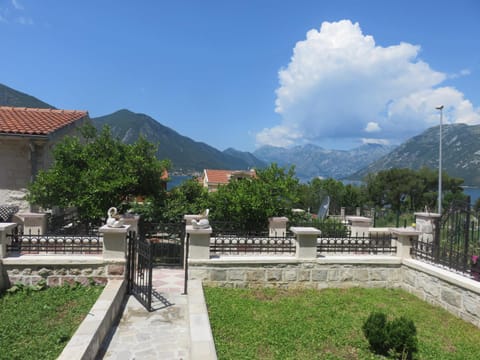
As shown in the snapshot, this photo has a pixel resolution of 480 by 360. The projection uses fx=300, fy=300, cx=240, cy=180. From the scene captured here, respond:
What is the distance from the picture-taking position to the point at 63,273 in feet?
23.7

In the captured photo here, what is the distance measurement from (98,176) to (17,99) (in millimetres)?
200118

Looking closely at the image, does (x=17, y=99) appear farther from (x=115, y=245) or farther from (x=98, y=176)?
(x=115, y=245)

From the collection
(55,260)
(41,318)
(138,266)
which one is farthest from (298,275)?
(55,260)

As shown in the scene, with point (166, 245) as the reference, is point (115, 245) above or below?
above

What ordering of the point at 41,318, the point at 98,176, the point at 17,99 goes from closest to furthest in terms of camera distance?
the point at 41,318
the point at 98,176
the point at 17,99

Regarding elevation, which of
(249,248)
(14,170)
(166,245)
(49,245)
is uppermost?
(14,170)

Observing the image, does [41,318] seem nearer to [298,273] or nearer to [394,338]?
[298,273]

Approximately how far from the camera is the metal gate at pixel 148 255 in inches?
262

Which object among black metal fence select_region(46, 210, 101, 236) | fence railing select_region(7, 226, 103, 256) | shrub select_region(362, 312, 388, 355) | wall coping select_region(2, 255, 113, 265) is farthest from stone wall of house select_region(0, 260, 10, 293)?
shrub select_region(362, 312, 388, 355)

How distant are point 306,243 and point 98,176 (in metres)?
6.61

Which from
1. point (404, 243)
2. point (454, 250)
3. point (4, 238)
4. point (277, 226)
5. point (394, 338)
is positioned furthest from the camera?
point (277, 226)

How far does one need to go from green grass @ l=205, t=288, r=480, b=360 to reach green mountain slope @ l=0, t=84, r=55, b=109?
607 ft

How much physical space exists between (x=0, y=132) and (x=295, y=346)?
498 inches

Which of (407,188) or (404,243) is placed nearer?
(404,243)
